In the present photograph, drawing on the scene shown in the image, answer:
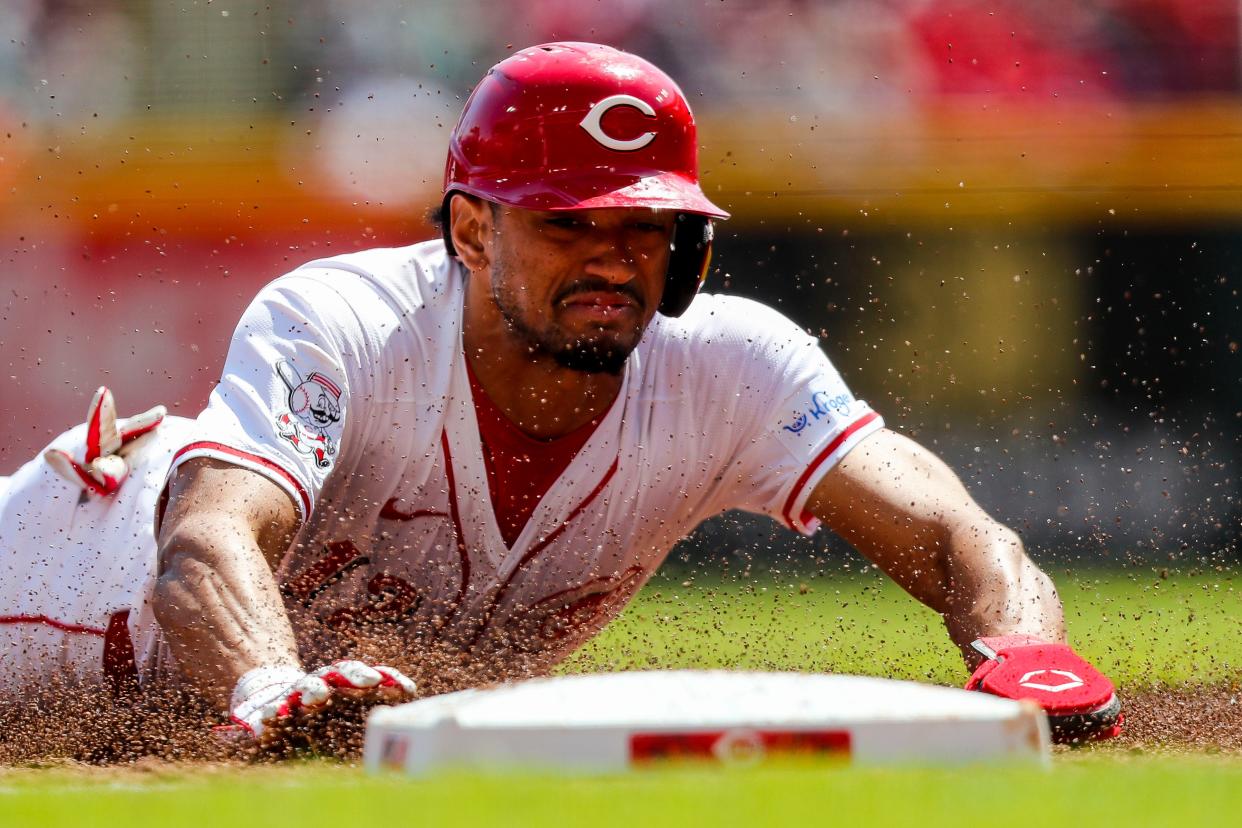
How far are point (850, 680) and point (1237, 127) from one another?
24.6ft

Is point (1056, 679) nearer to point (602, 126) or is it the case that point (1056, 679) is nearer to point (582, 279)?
point (582, 279)

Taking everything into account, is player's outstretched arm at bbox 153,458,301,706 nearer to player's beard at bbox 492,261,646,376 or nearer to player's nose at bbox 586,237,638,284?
player's beard at bbox 492,261,646,376

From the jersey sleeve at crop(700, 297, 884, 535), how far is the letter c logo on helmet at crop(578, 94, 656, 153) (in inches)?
19.4

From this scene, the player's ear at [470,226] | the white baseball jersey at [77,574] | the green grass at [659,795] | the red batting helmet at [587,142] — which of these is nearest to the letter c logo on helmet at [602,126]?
the red batting helmet at [587,142]

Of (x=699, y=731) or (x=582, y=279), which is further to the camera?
(x=582, y=279)

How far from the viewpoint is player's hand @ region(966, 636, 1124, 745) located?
3.45 metres

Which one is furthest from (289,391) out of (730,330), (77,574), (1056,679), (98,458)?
(1056,679)

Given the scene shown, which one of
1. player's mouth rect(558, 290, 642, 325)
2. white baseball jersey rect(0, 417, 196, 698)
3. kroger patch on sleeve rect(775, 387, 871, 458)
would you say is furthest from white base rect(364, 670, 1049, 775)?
white baseball jersey rect(0, 417, 196, 698)

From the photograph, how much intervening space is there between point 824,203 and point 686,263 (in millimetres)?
5371

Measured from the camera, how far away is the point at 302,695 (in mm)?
3111

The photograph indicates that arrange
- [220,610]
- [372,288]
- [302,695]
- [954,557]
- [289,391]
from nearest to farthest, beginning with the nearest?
[302,695] → [220,610] → [289,391] → [954,557] → [372,288]

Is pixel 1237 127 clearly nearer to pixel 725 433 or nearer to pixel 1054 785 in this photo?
pixel 725 433

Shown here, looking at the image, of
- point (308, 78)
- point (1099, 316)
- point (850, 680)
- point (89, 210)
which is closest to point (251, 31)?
point (308, 78)

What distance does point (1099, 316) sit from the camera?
373 inches
